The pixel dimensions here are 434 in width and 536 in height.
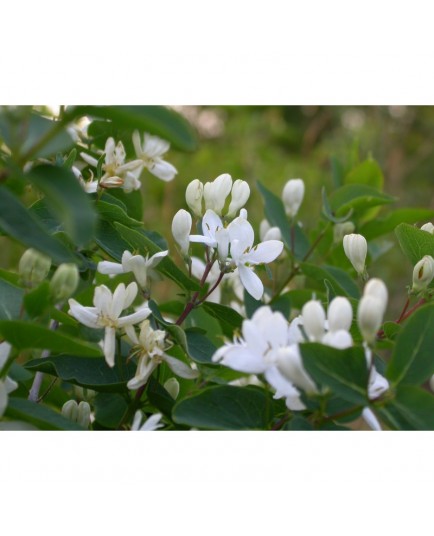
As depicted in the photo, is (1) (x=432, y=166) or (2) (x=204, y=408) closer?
(2) (x=204, y=408)

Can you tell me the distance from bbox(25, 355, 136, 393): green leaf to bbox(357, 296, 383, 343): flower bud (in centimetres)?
25

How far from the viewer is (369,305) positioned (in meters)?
0.54

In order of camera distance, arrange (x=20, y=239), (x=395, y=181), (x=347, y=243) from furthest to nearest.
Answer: (x=395, y=181) < (x=347, y=243) < (x=20, y=239)

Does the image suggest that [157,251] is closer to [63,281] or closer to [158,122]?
[63,281]

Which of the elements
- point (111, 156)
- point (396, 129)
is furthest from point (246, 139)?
point (111, 156)

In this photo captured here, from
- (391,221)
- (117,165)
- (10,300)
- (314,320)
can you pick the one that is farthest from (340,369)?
(391,221)

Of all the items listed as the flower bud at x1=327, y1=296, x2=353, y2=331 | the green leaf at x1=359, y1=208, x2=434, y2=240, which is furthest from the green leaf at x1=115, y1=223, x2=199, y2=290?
the green leaf at x1=359, y1=208, x2=434, y2=240

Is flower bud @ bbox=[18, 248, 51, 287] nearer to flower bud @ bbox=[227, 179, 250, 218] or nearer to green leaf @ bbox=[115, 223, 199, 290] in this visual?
green leaf @ bbox=[115, 223, 199, 290]

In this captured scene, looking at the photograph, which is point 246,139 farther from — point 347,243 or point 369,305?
point 369,305

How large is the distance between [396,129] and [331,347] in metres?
4.18

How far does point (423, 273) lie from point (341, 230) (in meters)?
0.36

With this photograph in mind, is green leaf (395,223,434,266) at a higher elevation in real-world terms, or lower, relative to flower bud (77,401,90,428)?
higher

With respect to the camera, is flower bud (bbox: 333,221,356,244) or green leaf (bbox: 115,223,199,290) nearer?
green leaf (bbox: 115,223,199,290)

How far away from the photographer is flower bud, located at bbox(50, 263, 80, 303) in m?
0.57
